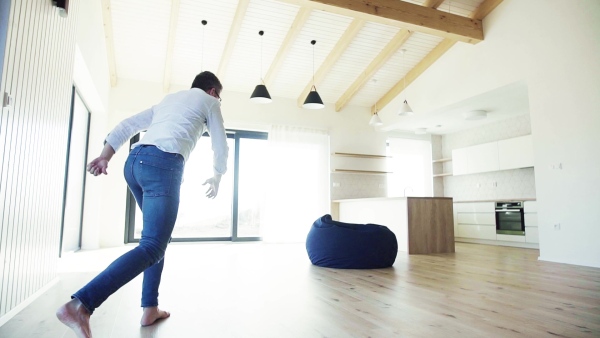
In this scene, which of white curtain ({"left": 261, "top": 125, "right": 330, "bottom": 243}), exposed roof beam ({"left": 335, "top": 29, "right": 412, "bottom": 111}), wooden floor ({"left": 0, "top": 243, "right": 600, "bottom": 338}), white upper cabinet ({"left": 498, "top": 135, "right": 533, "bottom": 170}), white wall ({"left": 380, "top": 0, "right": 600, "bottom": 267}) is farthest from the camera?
white curtain ({"left": 261, "top": 125, "right": 330, "bottom": 243})

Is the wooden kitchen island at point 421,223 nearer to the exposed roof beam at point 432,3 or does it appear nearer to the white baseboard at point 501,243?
the white baseboard at point 501,243

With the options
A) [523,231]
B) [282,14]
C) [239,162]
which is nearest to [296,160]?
[239,162]

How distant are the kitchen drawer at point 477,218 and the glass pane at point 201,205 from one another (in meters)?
4.77

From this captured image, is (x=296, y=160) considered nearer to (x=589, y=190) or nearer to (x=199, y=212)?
(x=199, y=212)

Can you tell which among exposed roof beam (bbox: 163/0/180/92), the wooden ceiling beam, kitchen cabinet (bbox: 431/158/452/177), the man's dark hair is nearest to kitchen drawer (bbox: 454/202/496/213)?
kitchen cabinet (bbox: 431/158/452/177)

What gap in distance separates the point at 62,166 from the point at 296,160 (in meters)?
4.78

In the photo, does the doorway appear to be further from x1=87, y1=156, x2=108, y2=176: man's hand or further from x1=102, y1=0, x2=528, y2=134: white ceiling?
x1=87, y1=156, x2=108, y2=176: man's hand

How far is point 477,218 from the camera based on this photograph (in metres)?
7.14

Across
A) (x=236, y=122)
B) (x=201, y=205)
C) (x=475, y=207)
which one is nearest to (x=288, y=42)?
(x=236, y=122)

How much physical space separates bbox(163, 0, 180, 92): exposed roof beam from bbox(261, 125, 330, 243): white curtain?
2117mm

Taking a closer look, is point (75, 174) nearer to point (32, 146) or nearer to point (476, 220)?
point (32, 146)

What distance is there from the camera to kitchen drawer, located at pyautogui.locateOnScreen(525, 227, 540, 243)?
19.7ft

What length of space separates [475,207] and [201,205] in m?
5.39

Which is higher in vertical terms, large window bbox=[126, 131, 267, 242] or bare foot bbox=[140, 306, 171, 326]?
large window bbox=[126, 131, 267, 242]
